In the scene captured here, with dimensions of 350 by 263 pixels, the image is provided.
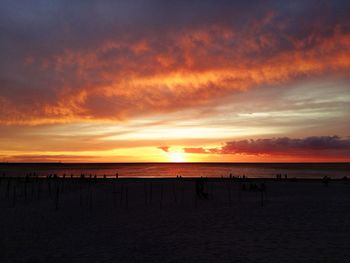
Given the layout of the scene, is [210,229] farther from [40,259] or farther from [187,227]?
[40,259]

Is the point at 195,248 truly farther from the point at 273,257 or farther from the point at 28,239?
the point at 28,239

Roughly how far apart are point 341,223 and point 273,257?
8.16m

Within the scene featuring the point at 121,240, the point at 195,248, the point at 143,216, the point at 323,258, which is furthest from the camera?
the point at 143,216

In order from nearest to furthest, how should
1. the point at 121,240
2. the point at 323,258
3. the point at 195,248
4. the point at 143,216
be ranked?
the point at 323,258, the point at 195,248, the point at 121,240, the point at 143,216

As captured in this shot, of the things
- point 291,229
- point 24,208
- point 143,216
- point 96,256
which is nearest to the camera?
point 96,256

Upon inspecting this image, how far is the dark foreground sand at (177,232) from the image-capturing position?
43.6 ft

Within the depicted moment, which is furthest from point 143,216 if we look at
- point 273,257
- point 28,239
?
point 273,257

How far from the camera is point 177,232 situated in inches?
688

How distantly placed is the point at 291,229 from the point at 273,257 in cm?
528

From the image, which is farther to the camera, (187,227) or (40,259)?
(187,227)

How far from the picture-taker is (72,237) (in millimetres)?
16625

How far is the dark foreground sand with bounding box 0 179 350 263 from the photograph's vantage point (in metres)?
13.3

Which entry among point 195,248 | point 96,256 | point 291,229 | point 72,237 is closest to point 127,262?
point 96,256

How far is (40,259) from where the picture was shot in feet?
42.6
